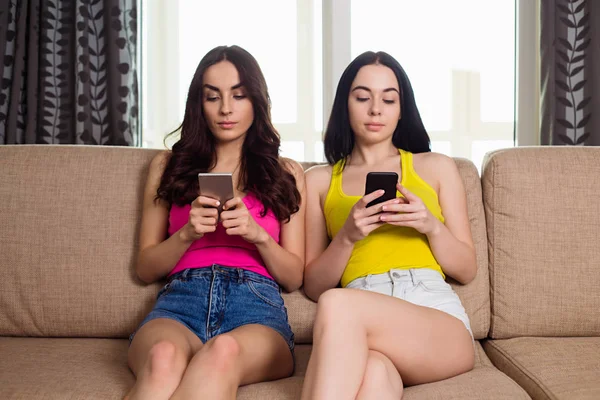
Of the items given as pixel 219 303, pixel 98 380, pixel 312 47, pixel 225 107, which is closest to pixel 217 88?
pixel 225 107

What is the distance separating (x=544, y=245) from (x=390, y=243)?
1.65ft

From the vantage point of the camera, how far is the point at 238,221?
1.68 metres

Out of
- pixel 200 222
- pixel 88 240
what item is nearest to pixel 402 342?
pixel 200 222

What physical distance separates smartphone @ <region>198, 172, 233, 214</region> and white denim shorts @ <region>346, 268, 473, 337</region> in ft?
1.45

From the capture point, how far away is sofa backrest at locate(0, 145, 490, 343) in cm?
191

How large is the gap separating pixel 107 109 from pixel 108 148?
0.91m

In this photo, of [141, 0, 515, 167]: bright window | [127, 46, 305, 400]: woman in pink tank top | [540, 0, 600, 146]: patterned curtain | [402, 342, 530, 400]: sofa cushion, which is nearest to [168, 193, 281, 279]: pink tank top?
[127, 46, 305, 400]: woman in pink tank top

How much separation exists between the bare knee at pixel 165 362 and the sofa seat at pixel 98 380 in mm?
121

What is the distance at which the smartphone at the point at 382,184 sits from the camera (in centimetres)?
161

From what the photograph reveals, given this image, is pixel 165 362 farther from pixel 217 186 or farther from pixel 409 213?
pixel 409 213

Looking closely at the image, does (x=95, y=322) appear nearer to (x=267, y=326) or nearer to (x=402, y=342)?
(x=267, y=326)

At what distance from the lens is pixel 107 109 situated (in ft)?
9.48

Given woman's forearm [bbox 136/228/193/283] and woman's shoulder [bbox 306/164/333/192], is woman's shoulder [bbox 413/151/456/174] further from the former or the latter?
woman's forearm [bbox 136/228/193/283]

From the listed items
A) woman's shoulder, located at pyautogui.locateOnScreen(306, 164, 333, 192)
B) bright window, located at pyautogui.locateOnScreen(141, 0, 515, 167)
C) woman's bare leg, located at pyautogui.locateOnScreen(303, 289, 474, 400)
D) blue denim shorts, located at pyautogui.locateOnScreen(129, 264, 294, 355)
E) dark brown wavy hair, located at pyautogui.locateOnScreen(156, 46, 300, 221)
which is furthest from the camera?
bright window, located at pyautogui.locateOnScreen(141, 0, 515, 167)
